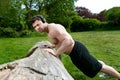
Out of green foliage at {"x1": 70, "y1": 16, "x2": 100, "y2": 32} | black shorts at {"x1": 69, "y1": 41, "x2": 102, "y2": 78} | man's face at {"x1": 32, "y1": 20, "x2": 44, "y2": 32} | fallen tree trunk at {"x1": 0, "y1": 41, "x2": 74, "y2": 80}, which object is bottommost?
green foliage at {"x1": 70, "y1": 16, "x2": 100, "y2": 32}

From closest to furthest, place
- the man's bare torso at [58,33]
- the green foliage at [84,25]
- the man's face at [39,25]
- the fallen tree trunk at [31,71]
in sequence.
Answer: the fallen tree trunk at [31,71]
the man's face at [39,25]
the man's bare torso at [58,33]
the green foliage at [84,25]

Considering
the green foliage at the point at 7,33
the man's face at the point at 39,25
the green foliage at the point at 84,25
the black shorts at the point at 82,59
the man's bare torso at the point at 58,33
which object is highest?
the man's face at the point at 39,25

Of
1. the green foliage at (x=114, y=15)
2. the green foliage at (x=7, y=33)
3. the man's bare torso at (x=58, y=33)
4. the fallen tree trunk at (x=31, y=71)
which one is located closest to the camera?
the fallen tree trunk at (x=31, y=71)

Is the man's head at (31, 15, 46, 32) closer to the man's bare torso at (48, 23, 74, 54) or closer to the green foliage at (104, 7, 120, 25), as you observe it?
the man's bare torso at (48, 23, 74, 54)

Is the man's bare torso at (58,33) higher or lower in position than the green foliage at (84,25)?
higher

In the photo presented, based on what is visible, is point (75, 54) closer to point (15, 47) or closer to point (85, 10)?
point (15, 47)

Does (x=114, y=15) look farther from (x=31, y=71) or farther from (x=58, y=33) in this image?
(x=31, y=71)

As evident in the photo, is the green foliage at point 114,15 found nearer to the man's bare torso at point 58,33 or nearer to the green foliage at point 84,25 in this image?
the green foliage at point 84,25

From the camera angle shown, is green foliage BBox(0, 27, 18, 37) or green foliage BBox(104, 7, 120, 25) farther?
green foliage BBox(104, 7, 120, 25)

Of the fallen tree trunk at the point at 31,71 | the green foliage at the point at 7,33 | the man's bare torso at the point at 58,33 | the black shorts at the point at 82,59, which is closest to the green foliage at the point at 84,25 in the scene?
the green foliage at the point at 7,33

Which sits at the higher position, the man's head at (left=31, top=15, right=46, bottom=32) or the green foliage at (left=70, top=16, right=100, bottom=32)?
the man's head at (left=31, top=15, right=46, bottom=32)

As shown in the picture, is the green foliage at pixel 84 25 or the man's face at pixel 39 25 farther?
the green foliage at pixel 84 25

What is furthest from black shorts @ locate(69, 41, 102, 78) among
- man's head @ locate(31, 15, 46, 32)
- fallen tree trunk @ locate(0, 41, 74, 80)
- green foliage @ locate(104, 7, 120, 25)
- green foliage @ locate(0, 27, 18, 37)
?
green foliage @ locate(104, 7, 120, 25)

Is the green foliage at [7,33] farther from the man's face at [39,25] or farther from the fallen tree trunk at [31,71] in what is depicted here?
the fallen tree trunk at [31,71]
